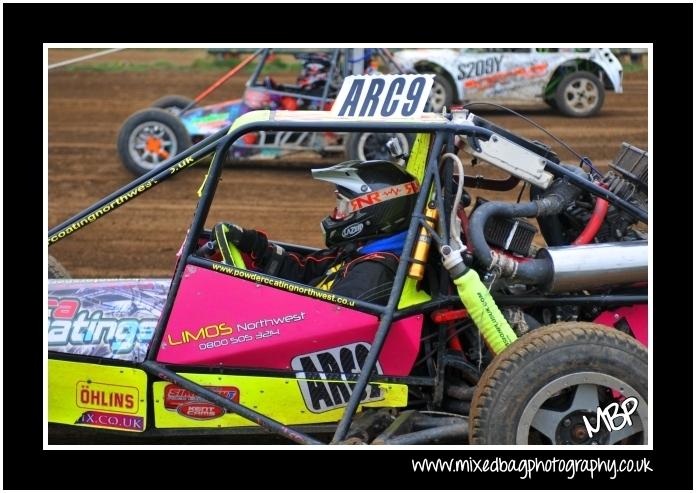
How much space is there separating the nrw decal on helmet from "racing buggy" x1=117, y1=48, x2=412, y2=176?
5711 millimetres

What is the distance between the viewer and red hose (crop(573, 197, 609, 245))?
4.59m

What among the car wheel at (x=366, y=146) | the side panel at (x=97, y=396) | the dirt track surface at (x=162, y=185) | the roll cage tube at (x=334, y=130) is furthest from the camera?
the car wheel at (x=366, y=146)

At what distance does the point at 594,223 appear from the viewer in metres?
4.61

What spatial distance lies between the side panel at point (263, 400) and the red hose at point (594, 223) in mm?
1110

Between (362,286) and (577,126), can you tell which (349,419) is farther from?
(577,126)

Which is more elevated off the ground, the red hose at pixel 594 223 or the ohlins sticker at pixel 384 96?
the ohlins sticker at pixel 384 96

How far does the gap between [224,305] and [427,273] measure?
3.10 feet

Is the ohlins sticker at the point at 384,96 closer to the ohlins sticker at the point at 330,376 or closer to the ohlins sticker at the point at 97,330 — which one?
the ohlins sticker at the point at 330,376

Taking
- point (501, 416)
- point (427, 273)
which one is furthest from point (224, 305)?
point (501, 416)

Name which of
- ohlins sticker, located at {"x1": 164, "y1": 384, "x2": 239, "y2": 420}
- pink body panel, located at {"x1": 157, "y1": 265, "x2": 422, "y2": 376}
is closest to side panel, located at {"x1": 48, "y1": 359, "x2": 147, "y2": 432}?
ohlins sticker, located at {"x1": 164, "y1": 384, "x2": 239, "y2": 420}

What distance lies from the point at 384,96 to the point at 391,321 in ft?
3.32

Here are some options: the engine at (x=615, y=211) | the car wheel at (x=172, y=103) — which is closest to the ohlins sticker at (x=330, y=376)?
the engine at (x=615, y=211)

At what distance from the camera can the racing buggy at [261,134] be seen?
1074cm

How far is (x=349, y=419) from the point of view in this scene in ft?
13.3
